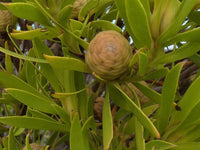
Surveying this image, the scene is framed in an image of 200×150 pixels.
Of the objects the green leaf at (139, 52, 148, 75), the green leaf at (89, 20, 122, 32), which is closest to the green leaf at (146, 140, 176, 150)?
the green leaf at (139, 52, 148, 75)

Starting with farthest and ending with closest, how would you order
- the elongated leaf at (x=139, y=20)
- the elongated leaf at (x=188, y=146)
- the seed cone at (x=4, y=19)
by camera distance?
1. the seed cone at (x=4, y=19)
2. the elongated leaf at (x=188, y=146)
3. the elongated leaf at (x=139, y=20)

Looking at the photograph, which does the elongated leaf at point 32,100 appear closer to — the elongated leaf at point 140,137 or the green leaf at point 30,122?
the green leaf at point 30,122

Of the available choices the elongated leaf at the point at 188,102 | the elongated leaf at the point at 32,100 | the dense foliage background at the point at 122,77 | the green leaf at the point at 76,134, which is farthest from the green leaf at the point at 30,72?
the elongated leaf at the point at 188,102

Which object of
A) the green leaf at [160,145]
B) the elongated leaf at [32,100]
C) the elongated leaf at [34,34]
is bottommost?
the green leaf at [160,145]

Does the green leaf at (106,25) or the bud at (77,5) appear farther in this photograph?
the bud at (77,5)

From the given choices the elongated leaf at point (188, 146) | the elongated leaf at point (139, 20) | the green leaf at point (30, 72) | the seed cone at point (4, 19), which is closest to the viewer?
the elongated leaf at point (139, 20)

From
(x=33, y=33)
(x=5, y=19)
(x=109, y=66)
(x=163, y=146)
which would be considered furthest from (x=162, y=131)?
(x=5, y=19)

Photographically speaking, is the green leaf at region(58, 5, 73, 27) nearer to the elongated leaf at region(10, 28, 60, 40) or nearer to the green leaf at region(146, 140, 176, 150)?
the elongated leaf at region(10, 28, 60, 40)

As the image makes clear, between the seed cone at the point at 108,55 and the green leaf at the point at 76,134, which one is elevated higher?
the seed cone at the point at 108,55

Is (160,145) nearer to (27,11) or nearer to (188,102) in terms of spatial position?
(188,102)
